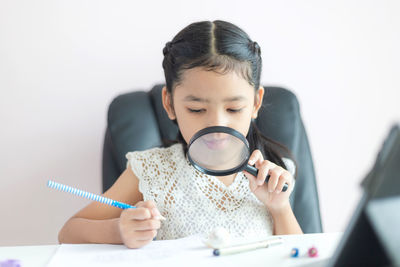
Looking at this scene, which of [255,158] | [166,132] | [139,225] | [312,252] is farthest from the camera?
[166,132]

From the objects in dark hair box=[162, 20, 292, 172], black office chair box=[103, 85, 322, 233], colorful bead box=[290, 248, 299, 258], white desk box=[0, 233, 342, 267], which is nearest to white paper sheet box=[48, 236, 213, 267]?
white desk box=[0, 233, 342, 267]

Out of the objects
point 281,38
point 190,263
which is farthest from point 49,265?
point 281,38

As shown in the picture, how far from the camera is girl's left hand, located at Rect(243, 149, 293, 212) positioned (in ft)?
5.16

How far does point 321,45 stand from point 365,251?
1.81 metres

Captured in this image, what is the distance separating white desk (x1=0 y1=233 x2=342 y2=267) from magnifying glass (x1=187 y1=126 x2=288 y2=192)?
259mm

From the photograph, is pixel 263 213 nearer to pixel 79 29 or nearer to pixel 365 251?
pixel 365 251

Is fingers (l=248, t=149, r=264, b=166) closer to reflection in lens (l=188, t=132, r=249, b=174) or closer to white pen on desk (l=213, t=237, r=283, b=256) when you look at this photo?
reflection in lens (l=188, t=132, r=249, b=174)

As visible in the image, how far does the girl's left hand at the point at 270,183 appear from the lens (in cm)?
157

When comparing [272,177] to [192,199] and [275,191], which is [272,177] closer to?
[275,191]

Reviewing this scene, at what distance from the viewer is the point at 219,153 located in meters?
1.45

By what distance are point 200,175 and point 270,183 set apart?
1.14ft

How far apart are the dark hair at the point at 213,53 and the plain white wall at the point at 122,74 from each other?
0.66 metres

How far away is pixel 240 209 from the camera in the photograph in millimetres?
1767

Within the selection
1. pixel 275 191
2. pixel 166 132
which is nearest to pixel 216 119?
pixel 275 191
